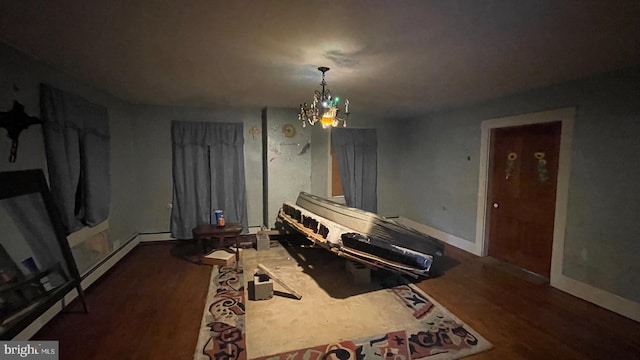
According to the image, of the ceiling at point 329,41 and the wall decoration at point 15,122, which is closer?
the ceiling at point 329,41

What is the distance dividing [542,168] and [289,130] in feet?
11.5

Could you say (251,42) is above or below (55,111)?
above

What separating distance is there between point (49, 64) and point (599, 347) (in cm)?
507

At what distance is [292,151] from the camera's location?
4.79 m

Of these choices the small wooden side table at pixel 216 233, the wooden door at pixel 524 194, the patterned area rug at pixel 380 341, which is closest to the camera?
the patterned area rug at pixel 380 341

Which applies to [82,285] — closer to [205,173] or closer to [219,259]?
[219,259]

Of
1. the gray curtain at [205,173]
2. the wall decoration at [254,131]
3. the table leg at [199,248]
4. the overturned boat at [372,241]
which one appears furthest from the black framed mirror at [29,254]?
the wall decoration at [254,131]

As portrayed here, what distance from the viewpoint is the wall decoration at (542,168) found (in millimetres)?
3270

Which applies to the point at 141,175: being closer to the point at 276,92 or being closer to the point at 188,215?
the point at 188,215

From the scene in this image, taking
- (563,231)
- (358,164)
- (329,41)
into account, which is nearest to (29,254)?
(329,41)

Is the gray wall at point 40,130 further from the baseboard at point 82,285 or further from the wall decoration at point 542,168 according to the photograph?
the wall decoration at point 542,168

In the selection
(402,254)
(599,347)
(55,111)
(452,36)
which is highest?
(452,36)

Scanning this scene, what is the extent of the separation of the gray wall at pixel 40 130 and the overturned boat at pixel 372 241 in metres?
2.57

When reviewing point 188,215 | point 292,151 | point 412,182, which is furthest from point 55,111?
point 412,182
